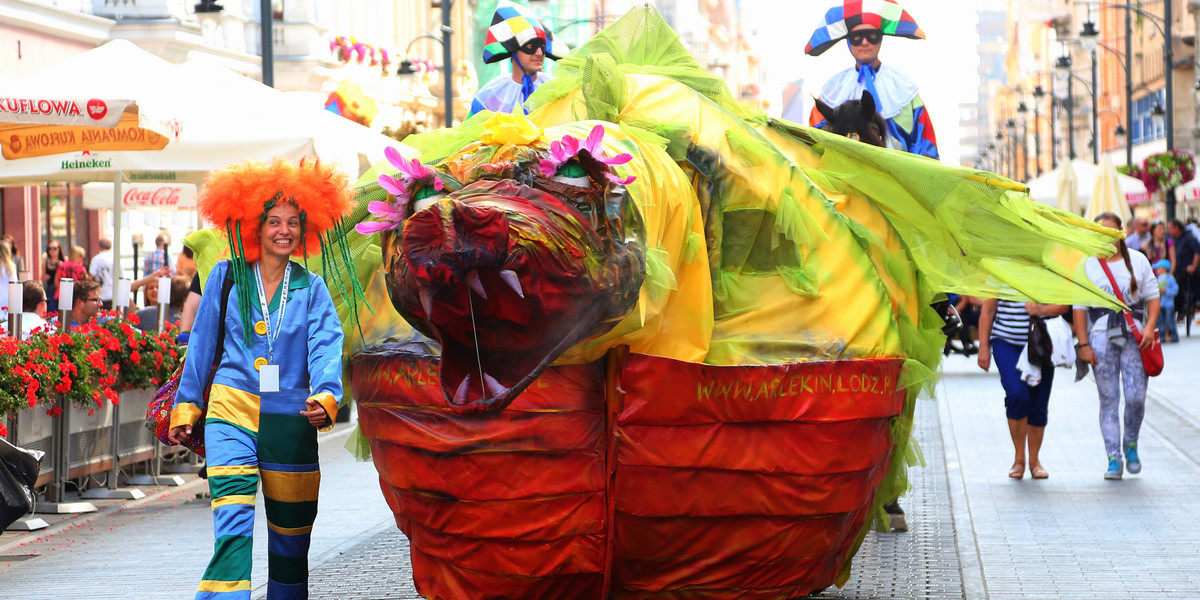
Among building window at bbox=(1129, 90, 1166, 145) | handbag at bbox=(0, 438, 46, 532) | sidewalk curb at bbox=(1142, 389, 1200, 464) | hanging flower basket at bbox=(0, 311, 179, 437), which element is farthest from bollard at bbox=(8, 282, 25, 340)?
building window at bbox=(1129, 90, 1166, 145)

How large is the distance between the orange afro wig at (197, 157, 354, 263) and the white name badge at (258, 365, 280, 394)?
18.2 inches

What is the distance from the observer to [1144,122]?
2496 inches

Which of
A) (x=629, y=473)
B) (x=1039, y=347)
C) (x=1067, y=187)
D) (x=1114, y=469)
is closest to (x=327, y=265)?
(x=629, y=473)

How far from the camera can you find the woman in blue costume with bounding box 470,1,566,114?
8.66 metres

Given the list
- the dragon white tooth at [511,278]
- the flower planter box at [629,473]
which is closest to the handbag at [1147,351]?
the flower planter box at [629,473]

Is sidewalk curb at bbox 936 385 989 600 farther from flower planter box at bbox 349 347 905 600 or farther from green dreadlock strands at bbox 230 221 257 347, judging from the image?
green dreadlock strands at bbox 230 221 257 347

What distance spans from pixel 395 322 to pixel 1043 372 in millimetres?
6212

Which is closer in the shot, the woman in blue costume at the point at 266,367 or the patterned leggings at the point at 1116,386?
the woman in blue costume at the point at 266,367

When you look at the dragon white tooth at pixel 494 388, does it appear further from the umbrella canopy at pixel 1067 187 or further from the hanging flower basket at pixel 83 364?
the umbrella canopy at pixel 1067 187

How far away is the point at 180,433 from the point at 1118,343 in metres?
7.09

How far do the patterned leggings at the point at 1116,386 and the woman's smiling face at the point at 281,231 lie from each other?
668cm

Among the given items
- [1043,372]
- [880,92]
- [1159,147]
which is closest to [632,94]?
[880,92]

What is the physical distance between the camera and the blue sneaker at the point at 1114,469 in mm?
10516

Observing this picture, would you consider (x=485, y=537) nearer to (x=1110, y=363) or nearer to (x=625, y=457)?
(x=625, y=457)
